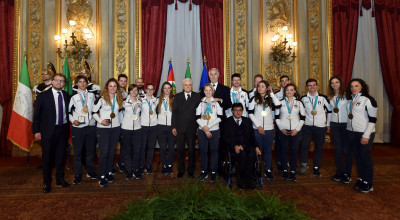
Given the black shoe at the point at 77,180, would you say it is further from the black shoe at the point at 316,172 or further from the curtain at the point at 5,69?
the black shoe at the point at 316,172

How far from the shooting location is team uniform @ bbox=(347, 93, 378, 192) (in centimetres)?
339

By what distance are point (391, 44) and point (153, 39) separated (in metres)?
7.12

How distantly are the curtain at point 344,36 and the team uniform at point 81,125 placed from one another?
22.5ft

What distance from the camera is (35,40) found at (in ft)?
21.1

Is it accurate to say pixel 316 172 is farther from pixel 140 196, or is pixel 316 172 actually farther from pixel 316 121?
pixel 140 196

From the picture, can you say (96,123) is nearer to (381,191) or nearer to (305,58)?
(381,191)

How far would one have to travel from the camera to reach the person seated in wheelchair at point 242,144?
11.8 feet

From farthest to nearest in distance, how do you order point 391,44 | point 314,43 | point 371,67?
point 371,67, point 391,44, point 314,43

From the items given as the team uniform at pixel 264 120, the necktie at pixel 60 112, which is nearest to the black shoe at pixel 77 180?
the necktie at pixel 60 112

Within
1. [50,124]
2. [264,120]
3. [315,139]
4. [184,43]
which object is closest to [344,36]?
[315,139]

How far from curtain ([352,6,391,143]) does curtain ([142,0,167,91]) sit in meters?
6.03

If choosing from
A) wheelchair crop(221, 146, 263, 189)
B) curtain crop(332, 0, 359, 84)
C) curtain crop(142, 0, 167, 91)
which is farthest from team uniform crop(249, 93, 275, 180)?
curtain crop(332, 0, 359, 84)

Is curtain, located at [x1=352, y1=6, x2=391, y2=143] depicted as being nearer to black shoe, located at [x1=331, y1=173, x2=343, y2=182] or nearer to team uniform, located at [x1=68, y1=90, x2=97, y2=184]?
black shoe, located at [x1=331, y1=173, x2=343, y2=182]

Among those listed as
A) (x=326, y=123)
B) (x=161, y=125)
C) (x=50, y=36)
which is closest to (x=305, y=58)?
(x=326, y=123)
